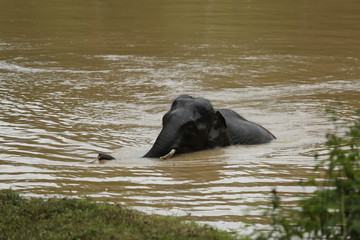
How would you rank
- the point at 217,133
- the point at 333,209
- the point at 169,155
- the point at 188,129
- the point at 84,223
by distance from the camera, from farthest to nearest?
the point at 217,133 < the point at 188,129 < the point at 169,155 < the point at 84,223 < the point at 333,209

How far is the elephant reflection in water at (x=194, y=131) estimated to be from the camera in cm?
1091

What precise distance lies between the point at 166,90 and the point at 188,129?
590 centimetres

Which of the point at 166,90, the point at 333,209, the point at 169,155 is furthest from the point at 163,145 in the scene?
the point at 166,90

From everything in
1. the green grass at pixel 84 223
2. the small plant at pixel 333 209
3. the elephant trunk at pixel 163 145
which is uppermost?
the small plant at pixel 333 209

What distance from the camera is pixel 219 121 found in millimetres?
11656

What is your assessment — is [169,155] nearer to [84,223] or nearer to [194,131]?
[194,131]

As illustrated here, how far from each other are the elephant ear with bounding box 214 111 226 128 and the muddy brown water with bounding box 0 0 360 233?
34 centimetres

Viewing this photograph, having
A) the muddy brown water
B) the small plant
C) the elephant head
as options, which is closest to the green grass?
the muddy brown water

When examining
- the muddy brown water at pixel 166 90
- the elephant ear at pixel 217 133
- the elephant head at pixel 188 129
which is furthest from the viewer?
the elephant ear at pixel 217 133

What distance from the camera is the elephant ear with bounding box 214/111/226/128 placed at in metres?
11.6

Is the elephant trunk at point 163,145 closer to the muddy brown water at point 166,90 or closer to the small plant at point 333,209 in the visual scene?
the muddy brown water at point 166,90

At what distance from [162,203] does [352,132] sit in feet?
9.48

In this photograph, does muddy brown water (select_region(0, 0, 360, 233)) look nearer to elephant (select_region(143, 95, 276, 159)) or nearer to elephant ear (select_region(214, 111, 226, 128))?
elephant (select_region(143, 95, 276, 159))

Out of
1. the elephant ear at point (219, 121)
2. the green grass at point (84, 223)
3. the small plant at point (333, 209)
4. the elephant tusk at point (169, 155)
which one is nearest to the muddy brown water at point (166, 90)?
the elephant tusk at point (169, 155)
